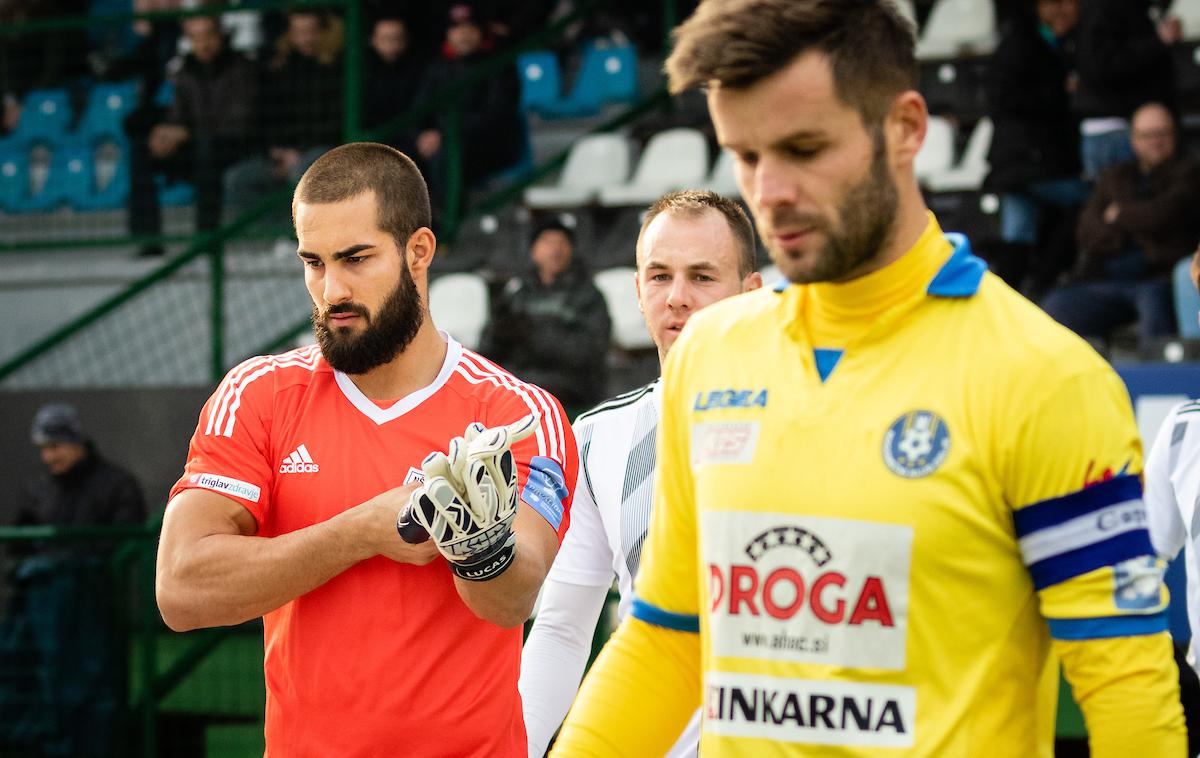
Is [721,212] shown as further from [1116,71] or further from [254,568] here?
[1116,71]

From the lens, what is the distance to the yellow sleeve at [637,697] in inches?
89.4

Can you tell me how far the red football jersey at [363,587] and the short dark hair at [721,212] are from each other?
0.68 metres

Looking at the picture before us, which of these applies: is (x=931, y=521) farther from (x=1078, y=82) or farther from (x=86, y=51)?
(x=86, y=51)

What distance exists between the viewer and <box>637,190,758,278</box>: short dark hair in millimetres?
3928

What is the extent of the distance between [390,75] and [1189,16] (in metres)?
5.33

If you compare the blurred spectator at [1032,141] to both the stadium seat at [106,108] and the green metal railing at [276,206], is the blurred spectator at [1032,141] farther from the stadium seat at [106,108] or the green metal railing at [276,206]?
the stadium seat at [106,108]

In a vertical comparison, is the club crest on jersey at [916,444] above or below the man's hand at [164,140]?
below

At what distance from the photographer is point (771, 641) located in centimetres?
212

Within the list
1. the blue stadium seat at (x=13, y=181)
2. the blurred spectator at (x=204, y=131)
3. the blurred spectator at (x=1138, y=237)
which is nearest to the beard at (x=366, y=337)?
the blurred spectator at (x=1138, y=237)

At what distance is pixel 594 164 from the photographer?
1116 cm

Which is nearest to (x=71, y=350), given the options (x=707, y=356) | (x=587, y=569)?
(x=587, y=569)

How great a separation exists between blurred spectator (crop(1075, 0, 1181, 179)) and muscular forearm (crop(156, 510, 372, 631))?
6591 mm

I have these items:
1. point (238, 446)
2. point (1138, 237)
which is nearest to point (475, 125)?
point (1138, 237)

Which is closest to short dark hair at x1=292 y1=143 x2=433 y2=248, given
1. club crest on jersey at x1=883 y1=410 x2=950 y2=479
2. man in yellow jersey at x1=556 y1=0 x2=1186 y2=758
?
man in yellow jersey at x1=556 y1=0 x2=1186 y2=758
